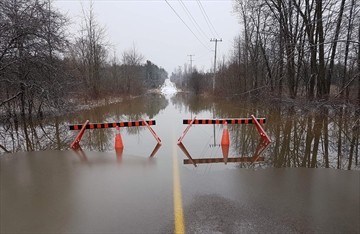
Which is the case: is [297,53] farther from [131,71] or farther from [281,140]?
[131,71]

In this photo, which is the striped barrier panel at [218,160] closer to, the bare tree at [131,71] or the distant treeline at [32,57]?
the distant treeline at [32,57]

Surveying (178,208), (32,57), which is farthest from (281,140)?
(32,57)

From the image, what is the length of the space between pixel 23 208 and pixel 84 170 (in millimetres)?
1900

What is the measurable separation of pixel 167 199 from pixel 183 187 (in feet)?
2.01

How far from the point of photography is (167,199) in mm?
4145

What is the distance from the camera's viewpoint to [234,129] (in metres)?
11.9

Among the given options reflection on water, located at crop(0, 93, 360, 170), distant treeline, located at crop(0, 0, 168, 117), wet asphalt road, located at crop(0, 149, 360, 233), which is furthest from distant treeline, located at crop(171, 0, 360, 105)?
distant treeline, located at crop(0, 0, 168, 117)

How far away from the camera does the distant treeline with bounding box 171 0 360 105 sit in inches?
495

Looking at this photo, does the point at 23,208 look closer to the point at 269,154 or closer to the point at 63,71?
the point at 269,154

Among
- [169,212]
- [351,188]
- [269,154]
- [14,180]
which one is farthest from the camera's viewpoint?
[269,154]

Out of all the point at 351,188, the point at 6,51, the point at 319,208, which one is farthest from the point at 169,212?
the point at 6,51

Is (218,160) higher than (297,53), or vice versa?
(297,53)

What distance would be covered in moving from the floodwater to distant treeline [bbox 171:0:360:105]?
5369 millimetres

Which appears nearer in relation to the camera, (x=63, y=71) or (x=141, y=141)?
(x=141, y=141)
